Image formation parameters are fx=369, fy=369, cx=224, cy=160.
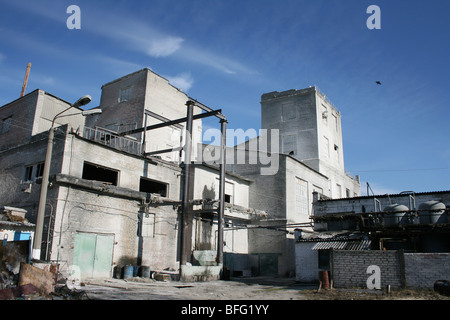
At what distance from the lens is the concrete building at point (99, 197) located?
18.1 meters

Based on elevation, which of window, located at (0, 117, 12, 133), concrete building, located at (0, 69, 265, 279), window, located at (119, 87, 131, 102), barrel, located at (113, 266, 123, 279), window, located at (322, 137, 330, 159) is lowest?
barrel, located at (113, 266, 123, 279)

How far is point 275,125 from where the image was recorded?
42.1 meters

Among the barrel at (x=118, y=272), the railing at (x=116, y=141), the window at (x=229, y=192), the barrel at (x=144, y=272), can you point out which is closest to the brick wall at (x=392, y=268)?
the barrel at (x=144, y=272)

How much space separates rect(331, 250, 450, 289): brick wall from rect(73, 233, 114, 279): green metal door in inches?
451

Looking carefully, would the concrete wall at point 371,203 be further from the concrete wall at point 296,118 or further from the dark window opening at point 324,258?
the concrete wall at point 296,118

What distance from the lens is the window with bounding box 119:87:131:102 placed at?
34112mm

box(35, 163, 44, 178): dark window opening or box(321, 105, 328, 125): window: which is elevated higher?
box(321, 105, 328, 125): window

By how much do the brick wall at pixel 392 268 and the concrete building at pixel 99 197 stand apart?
310 inches

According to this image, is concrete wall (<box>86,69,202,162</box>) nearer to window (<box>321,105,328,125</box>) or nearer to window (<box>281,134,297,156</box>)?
window (<box>281,134,297,156</box>)

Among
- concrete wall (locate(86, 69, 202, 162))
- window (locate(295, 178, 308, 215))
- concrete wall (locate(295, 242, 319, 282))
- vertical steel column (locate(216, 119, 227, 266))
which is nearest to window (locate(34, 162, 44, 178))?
vertical steel column (locate(216, 119, 227, 266))
